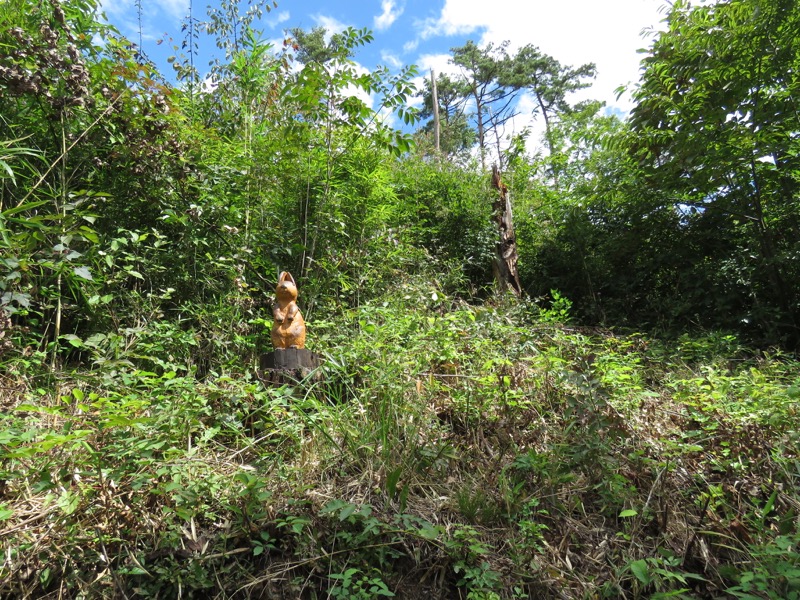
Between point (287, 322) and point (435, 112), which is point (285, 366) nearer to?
point (287, 322)

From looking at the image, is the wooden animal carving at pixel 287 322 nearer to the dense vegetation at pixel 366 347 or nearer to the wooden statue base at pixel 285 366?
the wooden statue base at pixel 285 366

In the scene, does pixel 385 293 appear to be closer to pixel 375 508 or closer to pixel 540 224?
pixel 375 508

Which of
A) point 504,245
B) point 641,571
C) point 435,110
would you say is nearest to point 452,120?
point 435,110

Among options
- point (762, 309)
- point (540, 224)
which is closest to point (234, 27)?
point (540, 224)

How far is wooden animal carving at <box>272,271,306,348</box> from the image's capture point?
2990mm

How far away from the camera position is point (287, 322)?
303 centimetres

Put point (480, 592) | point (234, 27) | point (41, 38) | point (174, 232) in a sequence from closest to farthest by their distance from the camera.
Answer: point (480, 592), point (41, 38), point (174, 232), point (234, 27)

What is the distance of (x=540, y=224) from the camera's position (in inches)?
258

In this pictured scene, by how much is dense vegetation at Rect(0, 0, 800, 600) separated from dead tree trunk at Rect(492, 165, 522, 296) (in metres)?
0.17

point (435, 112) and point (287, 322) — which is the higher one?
point (435, 112)

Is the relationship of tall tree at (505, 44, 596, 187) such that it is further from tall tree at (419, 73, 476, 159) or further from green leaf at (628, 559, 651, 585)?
green leaf at (628, 559, 651, 585)

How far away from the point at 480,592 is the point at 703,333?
3.92 m

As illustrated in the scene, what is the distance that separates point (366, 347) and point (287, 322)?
573 millimetres

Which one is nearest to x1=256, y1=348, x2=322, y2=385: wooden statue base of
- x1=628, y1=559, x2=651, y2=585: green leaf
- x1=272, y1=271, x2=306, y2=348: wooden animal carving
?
x1=272, y1=271, x2=306, y2=348: wooden animal carving
